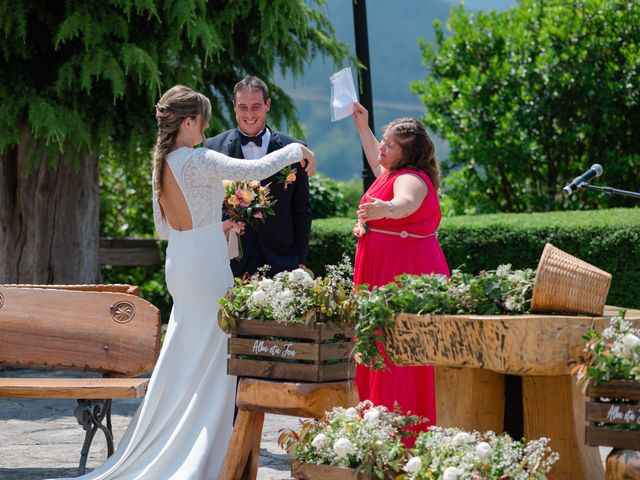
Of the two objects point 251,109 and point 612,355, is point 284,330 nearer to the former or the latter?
point 612,355

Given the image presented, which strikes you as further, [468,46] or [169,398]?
[468,46]

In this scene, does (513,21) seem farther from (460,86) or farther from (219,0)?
(219,0)

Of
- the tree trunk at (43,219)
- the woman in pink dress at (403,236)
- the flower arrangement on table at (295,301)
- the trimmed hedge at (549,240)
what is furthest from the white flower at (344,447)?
the tree trunk at (43,219)

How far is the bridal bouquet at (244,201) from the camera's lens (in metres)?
5.94

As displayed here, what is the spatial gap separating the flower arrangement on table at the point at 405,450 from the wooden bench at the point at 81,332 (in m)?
1.73

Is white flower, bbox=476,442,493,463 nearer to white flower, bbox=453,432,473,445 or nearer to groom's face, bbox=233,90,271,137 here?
white flower, bbox=453,432,473,445

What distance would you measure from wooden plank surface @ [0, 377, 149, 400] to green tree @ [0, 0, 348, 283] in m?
3.51

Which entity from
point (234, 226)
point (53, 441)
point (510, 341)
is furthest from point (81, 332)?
point (510, 341)

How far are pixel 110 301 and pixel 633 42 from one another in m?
9.25

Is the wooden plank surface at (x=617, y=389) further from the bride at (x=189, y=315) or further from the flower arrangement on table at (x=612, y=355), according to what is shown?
the bride at (x=189, y=315)

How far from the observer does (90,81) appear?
29.9 ft

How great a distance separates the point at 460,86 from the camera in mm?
13992

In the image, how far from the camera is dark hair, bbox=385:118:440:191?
19.6ft

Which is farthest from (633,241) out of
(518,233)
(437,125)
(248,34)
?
(437,125)
